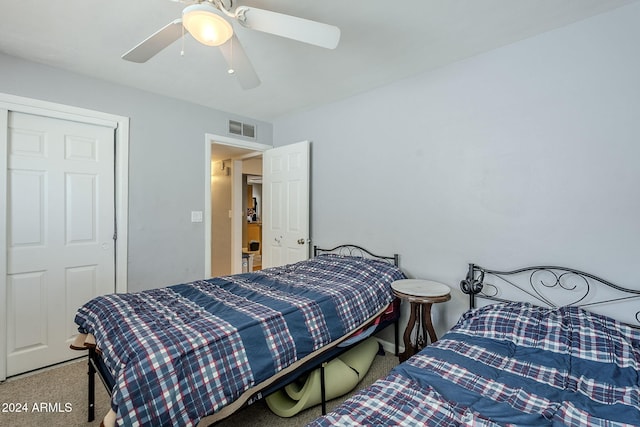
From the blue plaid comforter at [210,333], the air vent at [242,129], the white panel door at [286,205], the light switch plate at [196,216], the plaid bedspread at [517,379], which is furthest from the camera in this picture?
the air vent at [242,129]

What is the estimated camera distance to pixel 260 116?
3.74 metres

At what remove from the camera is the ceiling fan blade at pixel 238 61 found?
5.27 ft

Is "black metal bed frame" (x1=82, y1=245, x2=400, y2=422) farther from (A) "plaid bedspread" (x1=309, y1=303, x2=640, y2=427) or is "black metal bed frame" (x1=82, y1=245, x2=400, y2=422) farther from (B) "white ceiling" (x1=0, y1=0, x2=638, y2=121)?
(B) "white ceiling" (x1=0, y1=0, x2=638, y2=121)

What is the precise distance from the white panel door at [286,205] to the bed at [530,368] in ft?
6.66

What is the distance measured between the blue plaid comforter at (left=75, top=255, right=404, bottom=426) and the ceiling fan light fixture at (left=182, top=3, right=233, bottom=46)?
1402 millimetres

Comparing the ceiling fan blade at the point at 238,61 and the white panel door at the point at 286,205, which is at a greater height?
the ceiling fan blade at the point at 238,61

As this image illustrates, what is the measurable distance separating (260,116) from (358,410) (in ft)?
11.1

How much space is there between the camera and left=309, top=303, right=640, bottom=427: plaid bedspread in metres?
1.04

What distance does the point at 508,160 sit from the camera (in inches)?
84.6

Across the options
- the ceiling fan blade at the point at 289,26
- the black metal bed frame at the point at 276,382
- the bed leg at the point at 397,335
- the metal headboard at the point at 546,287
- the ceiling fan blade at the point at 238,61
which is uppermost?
the ceiling fan blade at the point at 289,26

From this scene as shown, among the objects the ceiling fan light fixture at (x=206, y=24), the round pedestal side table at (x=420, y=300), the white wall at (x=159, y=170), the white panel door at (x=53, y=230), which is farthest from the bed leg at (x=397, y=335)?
the white panel door at (x=53, y=230)

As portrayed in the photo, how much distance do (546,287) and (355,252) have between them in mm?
1602

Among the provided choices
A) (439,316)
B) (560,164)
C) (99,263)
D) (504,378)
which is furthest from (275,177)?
(504,378)

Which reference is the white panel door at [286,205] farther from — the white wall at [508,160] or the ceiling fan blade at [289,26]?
the ceiling fan blade at [289,26]
